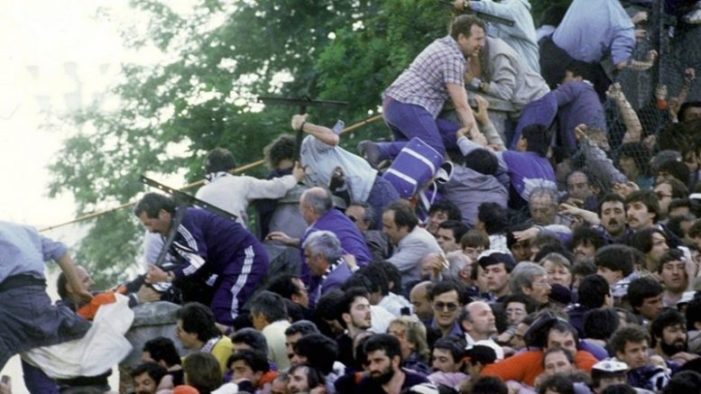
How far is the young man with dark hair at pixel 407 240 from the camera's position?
26.8 m

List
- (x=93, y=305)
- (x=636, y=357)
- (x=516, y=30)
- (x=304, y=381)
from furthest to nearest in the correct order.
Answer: (x=516, y=30), (x=93, y=305), (x=304, y=381), (x=636, y=357)

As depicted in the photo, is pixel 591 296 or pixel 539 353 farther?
pixel 591 296

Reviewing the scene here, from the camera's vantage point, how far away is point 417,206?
2886 cm

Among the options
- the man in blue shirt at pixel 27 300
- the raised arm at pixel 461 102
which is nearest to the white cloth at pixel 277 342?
the man in blue shirt at pixel 27 300

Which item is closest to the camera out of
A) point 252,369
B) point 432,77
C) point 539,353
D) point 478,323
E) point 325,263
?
point 539,353

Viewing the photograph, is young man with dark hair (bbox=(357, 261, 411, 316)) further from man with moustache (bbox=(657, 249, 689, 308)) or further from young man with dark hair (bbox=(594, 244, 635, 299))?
man with moustache (bbox=(657, 249, 689, 308))

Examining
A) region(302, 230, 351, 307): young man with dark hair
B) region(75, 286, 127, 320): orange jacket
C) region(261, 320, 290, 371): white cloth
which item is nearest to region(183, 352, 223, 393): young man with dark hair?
region(261, 320, 290, 371): white cloth

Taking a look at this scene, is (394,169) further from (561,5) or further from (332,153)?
(561,5)

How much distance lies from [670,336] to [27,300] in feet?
15.6

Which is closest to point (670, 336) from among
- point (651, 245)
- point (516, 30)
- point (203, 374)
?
point (651, 245)

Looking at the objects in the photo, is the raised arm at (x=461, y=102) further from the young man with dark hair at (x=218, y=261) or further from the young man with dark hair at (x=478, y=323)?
the young man with dark hair at (x=478, y=323)

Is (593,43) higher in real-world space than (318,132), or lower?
lower

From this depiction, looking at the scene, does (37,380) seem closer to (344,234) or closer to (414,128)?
(344,234)

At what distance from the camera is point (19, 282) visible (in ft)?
80.7
